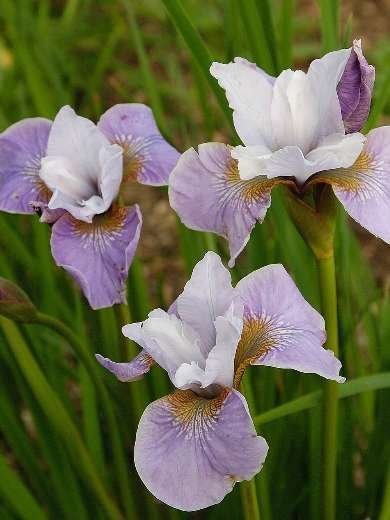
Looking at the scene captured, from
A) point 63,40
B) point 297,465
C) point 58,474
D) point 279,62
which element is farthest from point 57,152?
point 63,40

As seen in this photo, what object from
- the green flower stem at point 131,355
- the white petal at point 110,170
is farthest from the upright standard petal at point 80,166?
the green flower stem at point 131,355

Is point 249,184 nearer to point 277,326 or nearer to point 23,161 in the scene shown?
point 277,326

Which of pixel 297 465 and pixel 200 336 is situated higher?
pixel 200 336

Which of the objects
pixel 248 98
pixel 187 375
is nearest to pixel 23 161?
pixel 248 98

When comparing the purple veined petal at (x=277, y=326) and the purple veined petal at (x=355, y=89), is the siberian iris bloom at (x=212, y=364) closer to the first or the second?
the purple veined petal at (x=277, y=326)

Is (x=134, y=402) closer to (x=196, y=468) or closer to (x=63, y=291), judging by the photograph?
(x=196, y=468)

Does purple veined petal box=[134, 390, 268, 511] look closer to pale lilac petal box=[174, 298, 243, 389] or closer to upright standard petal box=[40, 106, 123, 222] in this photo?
pale lilac petal box=[174, 298, 243, 389]
